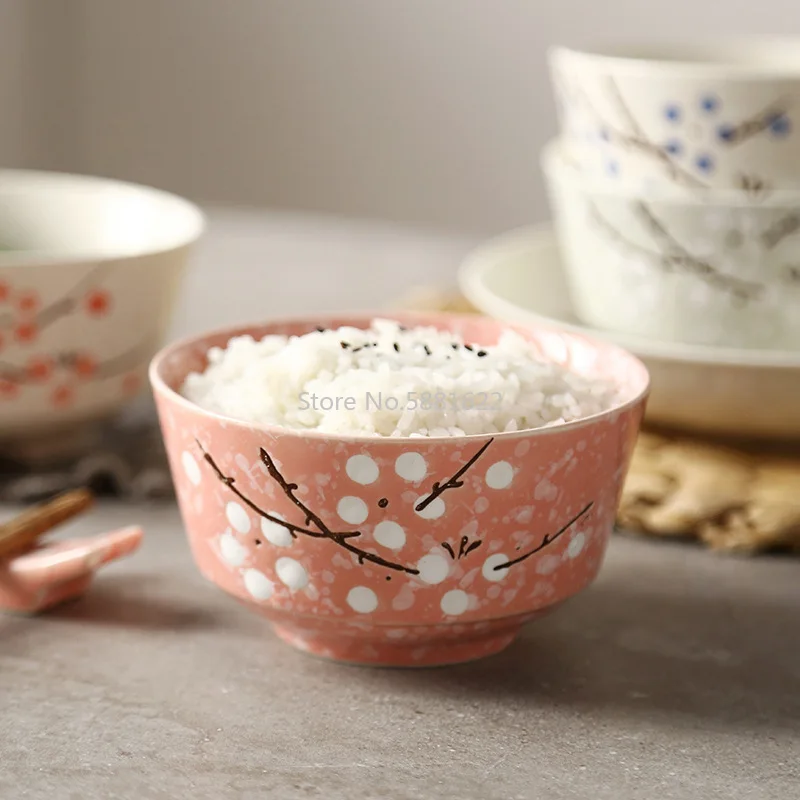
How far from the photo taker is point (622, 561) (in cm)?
90

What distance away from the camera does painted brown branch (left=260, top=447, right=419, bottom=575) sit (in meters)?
0.66

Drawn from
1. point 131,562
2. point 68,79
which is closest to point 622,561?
point 131,562

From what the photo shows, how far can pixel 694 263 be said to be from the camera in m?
0.95

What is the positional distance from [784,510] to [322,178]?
95.4 inches

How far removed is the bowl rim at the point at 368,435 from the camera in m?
0.65

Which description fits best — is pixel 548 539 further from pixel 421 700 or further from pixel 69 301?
pixel 69 301

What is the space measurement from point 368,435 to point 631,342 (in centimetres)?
35

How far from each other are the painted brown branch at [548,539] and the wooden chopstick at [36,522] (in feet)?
1.01

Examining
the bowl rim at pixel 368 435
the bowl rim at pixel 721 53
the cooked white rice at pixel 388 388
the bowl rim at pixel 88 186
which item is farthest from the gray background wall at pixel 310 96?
the cooked white rice at pixel 388 388

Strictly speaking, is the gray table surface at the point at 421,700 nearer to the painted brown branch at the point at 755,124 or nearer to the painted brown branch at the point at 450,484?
the painted brown branch at the point at 450,484

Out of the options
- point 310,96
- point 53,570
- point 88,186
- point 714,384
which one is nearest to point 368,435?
point 53,570

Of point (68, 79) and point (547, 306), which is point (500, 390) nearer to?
point (547, 306)

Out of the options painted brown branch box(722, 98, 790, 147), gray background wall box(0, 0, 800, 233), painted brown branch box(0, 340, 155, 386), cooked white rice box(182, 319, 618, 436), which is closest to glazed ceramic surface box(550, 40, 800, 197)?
painted brown branch box(722, 98, 790, 147)

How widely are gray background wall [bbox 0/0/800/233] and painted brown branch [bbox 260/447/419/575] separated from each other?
2.39 metres
